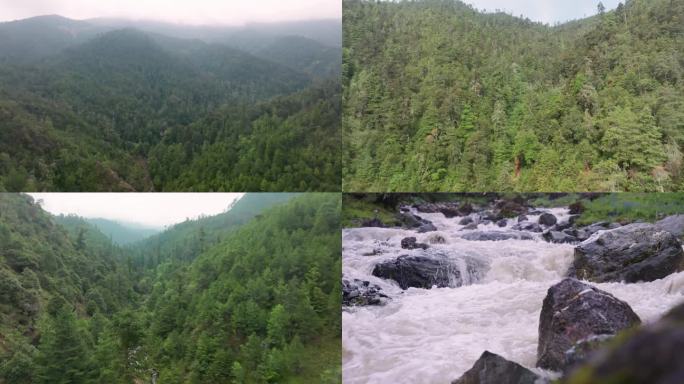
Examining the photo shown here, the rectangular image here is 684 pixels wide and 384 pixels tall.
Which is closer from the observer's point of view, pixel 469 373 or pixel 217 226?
pixel 469 373

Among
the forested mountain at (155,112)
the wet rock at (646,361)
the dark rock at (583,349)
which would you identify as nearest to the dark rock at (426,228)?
the forested mountain at (155,112)

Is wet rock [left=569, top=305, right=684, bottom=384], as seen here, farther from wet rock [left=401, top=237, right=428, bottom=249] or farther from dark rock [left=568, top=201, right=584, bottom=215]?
dark rock [left=568, top=201, right=584, bottom=215]

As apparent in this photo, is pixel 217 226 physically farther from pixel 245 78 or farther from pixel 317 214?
pixel 245 78

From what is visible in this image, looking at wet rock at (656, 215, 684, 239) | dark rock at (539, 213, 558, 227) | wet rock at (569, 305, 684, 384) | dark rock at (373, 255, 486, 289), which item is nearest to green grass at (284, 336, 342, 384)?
dark rock at (373, 255, 486, 289)

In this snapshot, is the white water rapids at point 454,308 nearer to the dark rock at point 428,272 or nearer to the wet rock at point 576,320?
the dark rock at point 428,272

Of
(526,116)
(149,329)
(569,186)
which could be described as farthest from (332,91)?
(149,329)

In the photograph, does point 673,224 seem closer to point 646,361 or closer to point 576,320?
point 576,320
